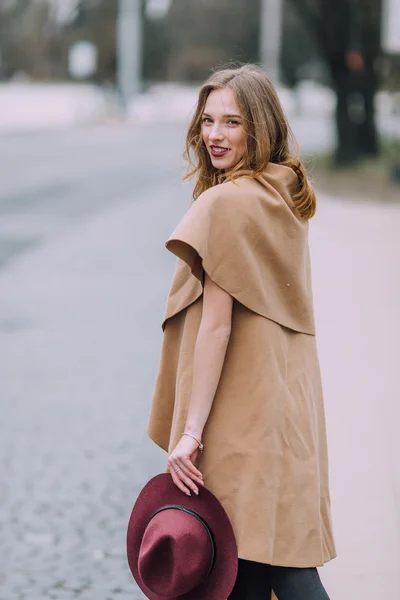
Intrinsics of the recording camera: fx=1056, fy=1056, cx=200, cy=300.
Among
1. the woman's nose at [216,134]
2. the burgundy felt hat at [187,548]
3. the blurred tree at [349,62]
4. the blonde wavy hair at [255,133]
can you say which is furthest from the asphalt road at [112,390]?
the blurred tree at [349,62]

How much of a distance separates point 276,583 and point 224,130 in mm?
1082

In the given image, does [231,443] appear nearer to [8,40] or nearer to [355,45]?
[355,45]

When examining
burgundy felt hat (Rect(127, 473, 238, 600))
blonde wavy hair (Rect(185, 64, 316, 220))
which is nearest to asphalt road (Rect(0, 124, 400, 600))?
blonde wavy hair (Rect(185, 64, 316, 220))

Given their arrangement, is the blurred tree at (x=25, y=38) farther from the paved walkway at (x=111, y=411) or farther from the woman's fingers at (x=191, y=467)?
the woman's fingers at (x=191, y=467)

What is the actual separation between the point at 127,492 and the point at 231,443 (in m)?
2.28

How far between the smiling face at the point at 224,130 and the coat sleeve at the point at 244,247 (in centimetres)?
14

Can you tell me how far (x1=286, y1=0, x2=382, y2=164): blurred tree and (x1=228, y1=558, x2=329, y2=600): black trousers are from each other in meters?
A: 22.0

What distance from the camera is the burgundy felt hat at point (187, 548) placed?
2352mm

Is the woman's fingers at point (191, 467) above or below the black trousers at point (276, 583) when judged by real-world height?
above

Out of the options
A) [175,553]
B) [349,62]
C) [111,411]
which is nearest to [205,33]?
[349,62]

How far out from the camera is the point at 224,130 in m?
2.48

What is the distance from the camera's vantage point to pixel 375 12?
28547 millimetres

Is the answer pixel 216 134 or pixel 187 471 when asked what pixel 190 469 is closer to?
pixel 187 471

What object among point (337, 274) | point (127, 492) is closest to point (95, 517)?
point (127, 492)
